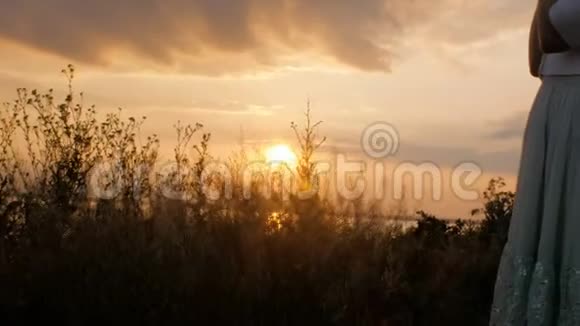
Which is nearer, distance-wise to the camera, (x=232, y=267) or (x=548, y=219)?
(x=548, y=219)

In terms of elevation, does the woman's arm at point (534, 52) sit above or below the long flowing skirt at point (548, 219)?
above

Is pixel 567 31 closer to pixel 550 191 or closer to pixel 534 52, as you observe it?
pixel 534 52

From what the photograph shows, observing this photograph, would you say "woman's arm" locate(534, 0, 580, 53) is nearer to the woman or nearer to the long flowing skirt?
the woman

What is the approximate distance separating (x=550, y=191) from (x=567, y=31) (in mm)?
643

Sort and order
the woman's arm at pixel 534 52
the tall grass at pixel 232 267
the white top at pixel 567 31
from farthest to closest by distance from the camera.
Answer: the tall grass at pixel 232 267, the woman's arm at pixel 534 52, the white top at pixel 567 31

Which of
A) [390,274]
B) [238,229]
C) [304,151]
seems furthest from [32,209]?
[390,274]

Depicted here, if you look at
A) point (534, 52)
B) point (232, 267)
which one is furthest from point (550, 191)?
point (232, 267)

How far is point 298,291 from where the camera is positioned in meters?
5.63

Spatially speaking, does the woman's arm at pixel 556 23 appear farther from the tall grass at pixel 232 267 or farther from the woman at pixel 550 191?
the tall grass at pixel 232 267

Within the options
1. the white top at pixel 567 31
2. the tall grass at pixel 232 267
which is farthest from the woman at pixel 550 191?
the tall grass at pixel 232 267

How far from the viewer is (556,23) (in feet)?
12.0

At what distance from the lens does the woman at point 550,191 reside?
3693 mm

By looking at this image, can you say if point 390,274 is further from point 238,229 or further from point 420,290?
point 238,229

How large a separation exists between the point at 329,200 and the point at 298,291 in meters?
0.94
